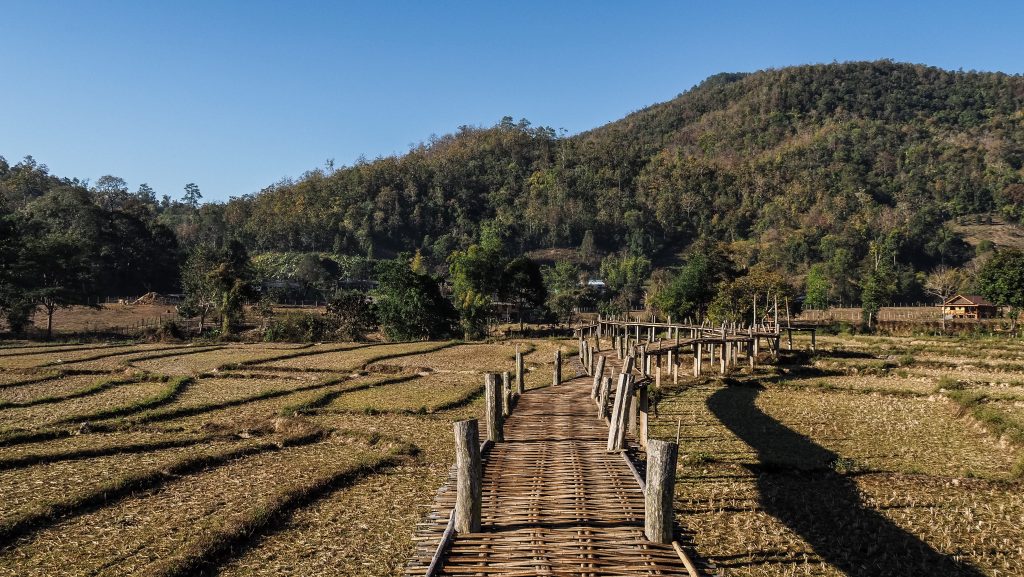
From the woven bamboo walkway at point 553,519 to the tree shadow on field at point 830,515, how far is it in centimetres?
309

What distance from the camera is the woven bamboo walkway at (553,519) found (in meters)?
6.38

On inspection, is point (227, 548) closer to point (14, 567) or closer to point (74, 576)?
point (74, 576)

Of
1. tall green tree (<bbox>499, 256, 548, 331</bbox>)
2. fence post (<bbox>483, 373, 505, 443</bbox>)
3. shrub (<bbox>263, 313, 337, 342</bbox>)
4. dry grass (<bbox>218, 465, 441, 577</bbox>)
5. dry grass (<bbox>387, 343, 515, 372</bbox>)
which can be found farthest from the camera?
tall green tree (<bbox>499, 256, 548, 331</bbox>)

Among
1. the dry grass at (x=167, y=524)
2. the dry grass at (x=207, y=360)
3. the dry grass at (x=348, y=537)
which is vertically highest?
the dry grass at (x=207, y=360)

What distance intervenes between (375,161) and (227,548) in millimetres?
132699

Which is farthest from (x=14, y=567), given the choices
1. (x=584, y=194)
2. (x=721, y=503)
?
(x=584, y=194)

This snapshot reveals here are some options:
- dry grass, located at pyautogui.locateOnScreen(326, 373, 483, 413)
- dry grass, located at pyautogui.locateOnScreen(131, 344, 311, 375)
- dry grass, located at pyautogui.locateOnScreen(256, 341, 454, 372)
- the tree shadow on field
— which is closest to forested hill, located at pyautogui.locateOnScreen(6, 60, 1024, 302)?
dry grass, located at pyautogui.locateOnScreen(131, 344, 311, 375)

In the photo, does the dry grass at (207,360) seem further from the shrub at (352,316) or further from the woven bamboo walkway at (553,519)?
the woven bamboo walkway at (553,519)

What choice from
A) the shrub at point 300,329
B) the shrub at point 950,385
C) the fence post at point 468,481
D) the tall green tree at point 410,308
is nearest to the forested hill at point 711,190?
the tall green tree at point 410,308

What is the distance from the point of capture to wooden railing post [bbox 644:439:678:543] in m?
6.74

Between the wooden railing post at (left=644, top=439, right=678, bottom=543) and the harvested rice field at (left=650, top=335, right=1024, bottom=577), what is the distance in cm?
64

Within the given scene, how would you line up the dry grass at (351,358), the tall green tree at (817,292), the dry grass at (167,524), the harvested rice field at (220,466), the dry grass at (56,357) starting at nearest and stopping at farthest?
1. the dry grass at (167,524)
2. the harvested rice field at (220,466)
3. the dry grass at (56,357)
4. the dry grass at (351,358)
5. the tall green tree at (817,292)

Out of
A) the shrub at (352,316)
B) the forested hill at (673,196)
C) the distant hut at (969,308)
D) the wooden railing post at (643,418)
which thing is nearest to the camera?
the wooden railing post at (643,418)

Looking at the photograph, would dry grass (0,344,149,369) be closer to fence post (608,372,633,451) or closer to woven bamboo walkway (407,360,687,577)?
woven bamboo walkway (407,360,687,577)
